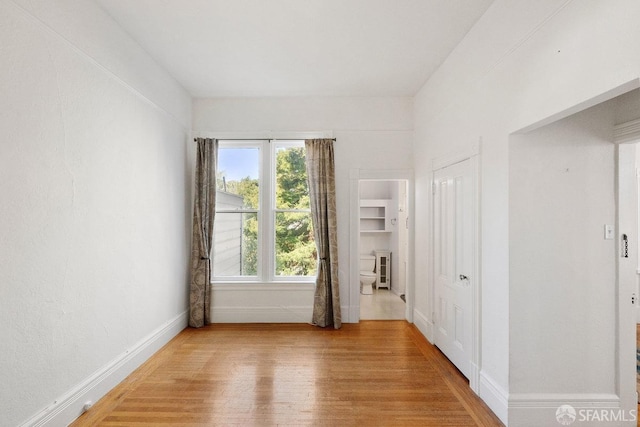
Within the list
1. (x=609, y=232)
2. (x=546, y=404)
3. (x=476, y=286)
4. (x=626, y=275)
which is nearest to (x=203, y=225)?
(x=476, y=286)

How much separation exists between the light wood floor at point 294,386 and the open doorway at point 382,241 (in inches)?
86.7

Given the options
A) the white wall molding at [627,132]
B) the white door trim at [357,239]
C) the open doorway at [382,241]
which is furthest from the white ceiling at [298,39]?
the open doorway at [382,241]

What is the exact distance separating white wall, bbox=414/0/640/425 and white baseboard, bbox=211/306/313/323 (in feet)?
7.88

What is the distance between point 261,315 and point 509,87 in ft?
12.5

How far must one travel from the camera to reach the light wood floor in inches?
88.4

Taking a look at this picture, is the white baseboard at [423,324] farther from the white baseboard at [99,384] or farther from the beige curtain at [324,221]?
the white baseboard at [99,384]

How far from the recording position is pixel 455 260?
10.0 feet

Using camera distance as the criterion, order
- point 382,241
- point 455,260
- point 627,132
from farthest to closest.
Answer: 1. point 382,241
2. point 455,260
3. point 627,132

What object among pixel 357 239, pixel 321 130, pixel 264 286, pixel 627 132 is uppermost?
pixel 321 130

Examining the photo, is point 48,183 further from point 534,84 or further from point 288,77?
point 534,84

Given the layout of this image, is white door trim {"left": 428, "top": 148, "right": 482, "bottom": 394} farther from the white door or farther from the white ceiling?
the white ceiling

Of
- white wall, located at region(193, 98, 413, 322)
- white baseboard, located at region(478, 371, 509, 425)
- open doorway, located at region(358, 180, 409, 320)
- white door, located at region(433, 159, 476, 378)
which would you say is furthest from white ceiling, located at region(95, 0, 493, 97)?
white baseboard, located at region(478, 371, 509, 425)

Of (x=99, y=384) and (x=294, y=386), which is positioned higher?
(x=99, y=384)

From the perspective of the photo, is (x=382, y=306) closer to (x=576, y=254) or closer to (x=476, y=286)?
(x=476, y=286)
